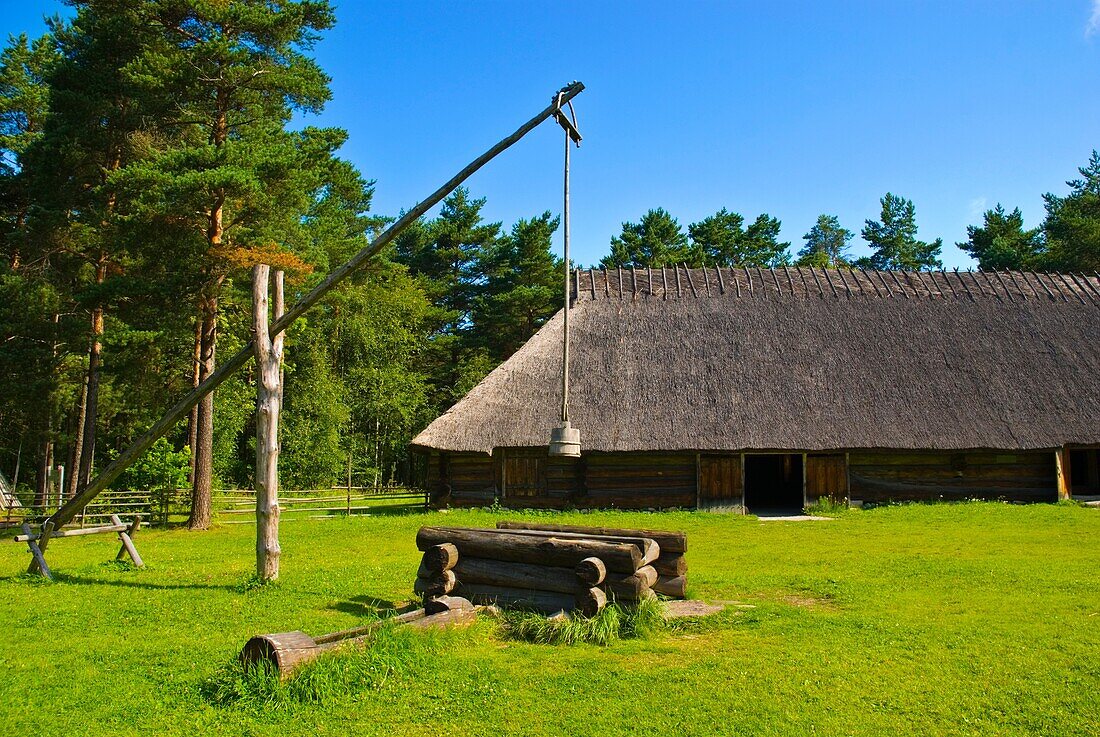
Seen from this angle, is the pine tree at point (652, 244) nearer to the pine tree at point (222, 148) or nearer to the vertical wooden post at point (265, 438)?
the pine tree at point (222, 148)

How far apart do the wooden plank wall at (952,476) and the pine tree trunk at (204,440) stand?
17192mm

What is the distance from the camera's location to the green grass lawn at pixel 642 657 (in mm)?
5680

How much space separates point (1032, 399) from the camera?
23375 mm

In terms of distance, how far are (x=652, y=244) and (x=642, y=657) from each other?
1598 inches

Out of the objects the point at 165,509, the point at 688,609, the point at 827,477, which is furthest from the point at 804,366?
the point at 165,509

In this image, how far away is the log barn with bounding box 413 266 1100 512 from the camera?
2214 centimetres

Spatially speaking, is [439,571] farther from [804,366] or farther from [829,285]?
[829,285]

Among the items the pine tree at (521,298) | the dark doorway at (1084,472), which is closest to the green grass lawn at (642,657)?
the dark doorway at (1084,472)

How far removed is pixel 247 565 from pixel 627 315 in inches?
628

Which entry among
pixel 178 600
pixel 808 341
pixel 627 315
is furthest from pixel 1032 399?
pixel 178 600

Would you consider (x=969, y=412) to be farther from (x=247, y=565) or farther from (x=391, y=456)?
(x=391, y=456)

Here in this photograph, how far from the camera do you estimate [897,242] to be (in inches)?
2343

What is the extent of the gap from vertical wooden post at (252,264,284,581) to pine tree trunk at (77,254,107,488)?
14570 millimetres

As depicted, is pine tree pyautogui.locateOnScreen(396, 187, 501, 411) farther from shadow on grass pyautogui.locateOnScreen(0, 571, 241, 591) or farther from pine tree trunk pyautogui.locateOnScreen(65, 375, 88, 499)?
shadow on grass pyautogui.locateOnScreen(0, 571, 241, 591)
